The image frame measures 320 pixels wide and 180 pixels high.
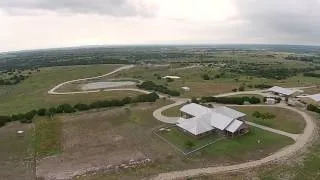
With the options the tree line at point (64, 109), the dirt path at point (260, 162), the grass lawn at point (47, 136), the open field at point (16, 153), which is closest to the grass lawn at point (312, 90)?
the dirt path at point (260, 162)

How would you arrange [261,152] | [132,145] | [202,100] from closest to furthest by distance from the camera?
[261,152] < [132,145] < [202,100]

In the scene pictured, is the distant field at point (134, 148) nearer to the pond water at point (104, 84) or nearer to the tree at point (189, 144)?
the tree at point (189, 144)

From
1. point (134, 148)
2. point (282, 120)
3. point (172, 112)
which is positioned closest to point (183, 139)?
point (134, 148)

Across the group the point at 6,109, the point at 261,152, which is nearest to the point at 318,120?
the point at 261,152

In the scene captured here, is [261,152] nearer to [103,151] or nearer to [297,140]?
[297,140]

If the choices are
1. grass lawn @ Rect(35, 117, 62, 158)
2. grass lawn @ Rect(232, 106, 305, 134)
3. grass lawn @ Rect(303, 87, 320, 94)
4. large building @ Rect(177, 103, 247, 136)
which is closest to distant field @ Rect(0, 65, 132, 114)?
grass lawn @ Rect(35, 117, 62, 158)

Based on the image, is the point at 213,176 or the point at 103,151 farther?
the point at 103,151

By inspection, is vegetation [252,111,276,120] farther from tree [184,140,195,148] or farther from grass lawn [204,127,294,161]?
tree [184,140,195,148]
